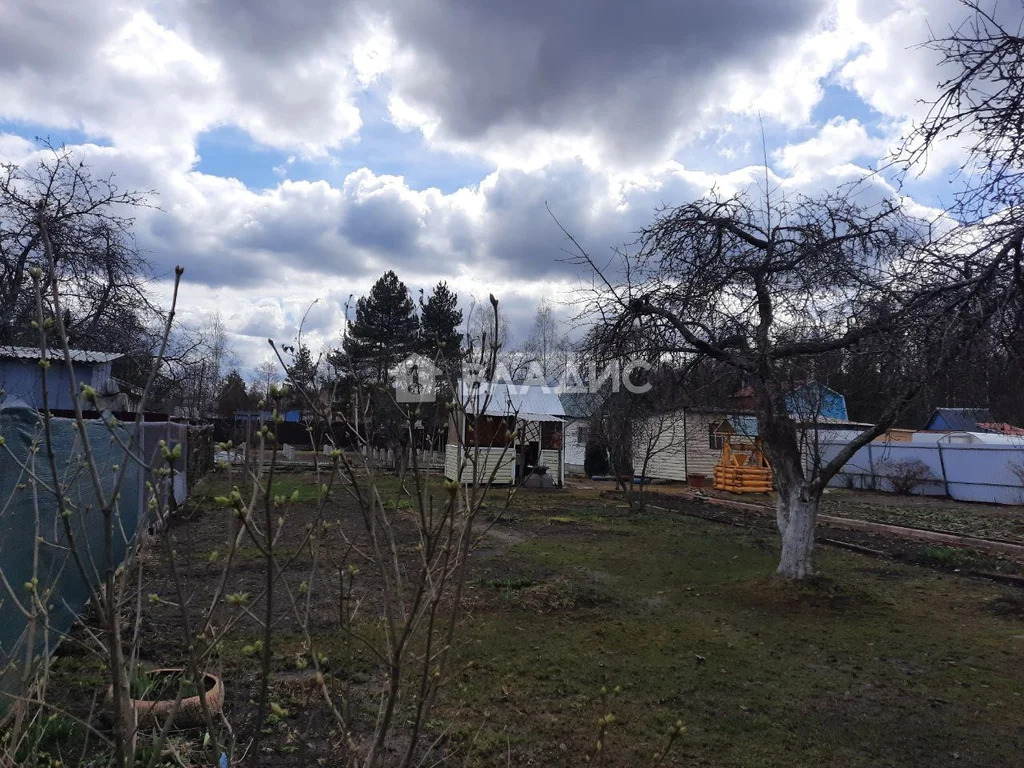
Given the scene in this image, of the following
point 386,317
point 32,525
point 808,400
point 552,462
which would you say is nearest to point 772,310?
point 808,400

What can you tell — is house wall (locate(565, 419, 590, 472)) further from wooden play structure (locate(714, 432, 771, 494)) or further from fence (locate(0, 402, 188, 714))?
fence (locate(0, 402, 188, 714))

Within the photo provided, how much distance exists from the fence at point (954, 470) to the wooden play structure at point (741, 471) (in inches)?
83.5

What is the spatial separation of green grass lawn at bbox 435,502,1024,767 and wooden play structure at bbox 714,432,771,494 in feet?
46.0

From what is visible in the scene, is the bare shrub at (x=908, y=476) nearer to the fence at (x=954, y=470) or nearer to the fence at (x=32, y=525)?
the fence at (x=954, y=470)

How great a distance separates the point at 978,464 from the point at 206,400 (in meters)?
29.9

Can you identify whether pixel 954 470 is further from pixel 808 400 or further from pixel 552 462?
pixel 808 400

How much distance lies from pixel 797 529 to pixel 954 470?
18.2m

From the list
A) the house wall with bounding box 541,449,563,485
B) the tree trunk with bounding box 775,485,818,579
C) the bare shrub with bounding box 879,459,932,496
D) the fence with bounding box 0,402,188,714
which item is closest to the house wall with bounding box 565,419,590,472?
the house wall with bounding box 541,449,563,485

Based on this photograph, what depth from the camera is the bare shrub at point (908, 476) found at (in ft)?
74.8

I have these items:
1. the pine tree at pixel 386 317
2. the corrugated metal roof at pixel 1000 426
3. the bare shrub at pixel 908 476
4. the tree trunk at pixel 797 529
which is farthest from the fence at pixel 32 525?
the pine tree at pixel 386 317

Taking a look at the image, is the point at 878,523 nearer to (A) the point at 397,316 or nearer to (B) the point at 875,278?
(B) the point at 875,278

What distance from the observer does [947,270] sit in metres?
4.26

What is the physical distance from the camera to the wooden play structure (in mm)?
23156

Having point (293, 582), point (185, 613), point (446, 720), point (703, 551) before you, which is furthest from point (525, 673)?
point (703, 551)
